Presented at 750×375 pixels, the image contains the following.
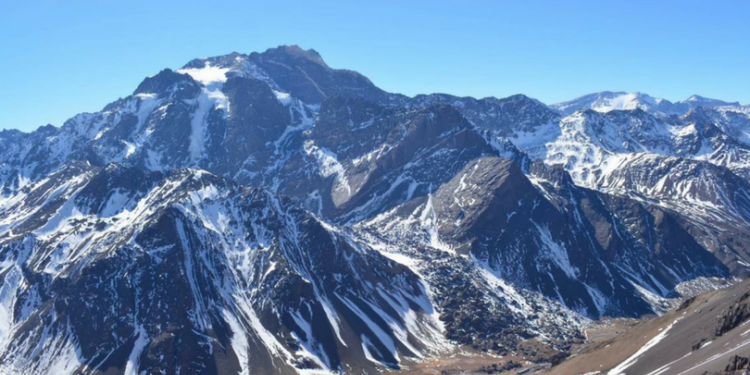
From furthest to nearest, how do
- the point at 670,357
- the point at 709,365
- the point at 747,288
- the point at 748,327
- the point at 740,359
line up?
1. the point at 747,288
2. the point at 670,357
3. the point at 748,327
4. the point at 709,365
5. the point at 740,359

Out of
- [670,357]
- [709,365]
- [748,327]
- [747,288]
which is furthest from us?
[747,288]

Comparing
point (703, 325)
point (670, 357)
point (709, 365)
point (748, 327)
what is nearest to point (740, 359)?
point (709, 365)

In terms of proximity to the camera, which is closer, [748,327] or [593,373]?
[748,327]

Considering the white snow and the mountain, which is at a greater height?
the mountain

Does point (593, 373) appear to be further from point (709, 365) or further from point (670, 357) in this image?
point (709, 365)

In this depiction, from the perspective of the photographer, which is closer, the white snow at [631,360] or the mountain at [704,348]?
the mountain at [704,348]

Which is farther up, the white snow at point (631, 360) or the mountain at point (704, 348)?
the mountain at point (704, 348)

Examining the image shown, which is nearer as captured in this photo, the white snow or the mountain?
the mountain

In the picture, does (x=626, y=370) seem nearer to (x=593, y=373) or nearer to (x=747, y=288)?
(x=593, y=373)

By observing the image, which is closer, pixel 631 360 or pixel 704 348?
pixel 704 348

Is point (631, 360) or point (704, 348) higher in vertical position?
point (704, 348)
